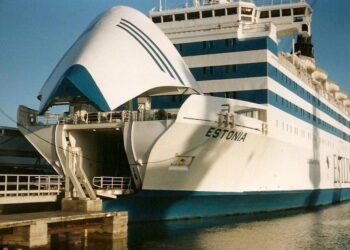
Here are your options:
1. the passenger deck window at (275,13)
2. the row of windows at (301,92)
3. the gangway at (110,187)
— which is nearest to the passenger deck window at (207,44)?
the row of windows at (301,92)

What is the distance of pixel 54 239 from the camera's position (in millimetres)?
18344

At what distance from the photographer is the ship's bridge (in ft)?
101

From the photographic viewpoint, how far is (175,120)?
64.1 ft

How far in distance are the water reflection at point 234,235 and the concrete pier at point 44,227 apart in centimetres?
Result: 50

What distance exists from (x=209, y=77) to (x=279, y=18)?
32.5 ft

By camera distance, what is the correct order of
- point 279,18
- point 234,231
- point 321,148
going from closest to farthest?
1. point 234,231
2. point 279,18
3. point 321,148

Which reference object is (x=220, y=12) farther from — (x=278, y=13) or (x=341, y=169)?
(x=341, y=169)

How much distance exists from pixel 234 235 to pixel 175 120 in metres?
5.13

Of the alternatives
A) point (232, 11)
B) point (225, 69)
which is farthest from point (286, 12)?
point (225, 69)

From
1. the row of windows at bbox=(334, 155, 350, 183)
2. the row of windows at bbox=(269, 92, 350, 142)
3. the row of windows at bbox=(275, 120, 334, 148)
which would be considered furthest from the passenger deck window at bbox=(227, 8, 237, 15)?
the row of windows at bbox=(334, 155, 350, 183)

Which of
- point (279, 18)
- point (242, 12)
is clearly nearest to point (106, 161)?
point (242, 12)

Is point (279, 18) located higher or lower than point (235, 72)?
higher

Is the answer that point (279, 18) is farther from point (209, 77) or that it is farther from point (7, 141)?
point (7, 141)

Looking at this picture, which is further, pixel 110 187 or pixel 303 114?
pixel 303 114
